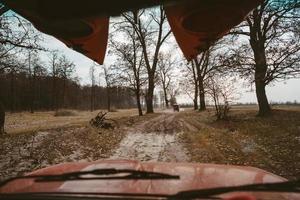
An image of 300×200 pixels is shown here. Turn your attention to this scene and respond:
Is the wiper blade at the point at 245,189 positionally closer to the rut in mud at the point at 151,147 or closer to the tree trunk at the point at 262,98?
the rut in mud at the point at 151,147

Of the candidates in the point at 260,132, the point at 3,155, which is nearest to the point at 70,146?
the point at 3,155

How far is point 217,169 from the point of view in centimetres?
276

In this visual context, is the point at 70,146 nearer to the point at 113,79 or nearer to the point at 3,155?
the point at 3,155

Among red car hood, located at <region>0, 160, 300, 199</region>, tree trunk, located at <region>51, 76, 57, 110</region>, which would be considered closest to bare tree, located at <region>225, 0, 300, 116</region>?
red car hood, located at <region>0, 160, 300, 199</region>

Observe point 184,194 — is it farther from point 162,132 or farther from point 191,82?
point 191,82

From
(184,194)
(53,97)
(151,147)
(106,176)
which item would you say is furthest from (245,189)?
(53,97)

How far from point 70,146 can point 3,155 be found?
2727 millimetres

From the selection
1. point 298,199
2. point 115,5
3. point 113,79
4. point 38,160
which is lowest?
point 38,160

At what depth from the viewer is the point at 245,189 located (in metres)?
1.96

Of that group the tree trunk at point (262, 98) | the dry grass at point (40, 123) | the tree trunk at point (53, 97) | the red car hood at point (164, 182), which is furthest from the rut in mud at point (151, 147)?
the tree trunk at point (53, 97)

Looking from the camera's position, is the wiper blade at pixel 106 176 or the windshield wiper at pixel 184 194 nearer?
the windshield wiper at pixel 184 194

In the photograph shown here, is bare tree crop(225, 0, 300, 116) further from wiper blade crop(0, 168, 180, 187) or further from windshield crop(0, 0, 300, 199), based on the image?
wiper blade crop(0, 168, 180, 187)

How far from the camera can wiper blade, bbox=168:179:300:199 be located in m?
1.90

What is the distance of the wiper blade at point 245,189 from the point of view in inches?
75.0
